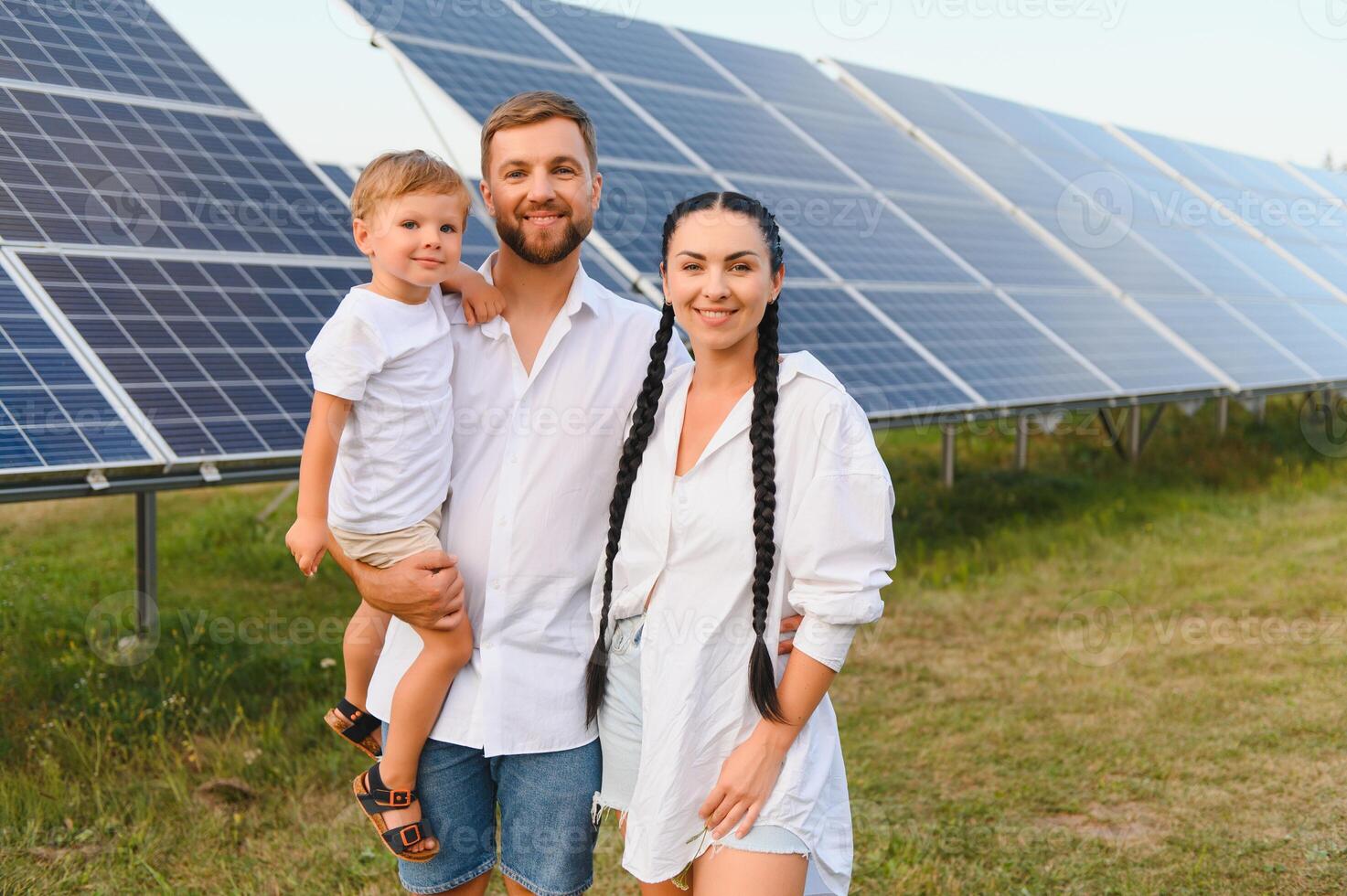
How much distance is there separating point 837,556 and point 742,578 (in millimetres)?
245

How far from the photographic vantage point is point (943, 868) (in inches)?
205

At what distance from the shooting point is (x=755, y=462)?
2.80 meters

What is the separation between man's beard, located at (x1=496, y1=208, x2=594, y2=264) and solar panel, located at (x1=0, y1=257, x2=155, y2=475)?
305cm

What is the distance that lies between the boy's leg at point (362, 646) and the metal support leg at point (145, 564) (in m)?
4.01

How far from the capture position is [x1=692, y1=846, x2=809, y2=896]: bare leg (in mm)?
2824

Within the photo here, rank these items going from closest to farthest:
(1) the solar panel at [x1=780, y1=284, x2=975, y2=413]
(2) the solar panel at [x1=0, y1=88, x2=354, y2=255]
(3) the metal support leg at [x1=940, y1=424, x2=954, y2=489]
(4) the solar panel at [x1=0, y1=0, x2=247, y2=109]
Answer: (2) the solar panel at [x1=0, y1=88, x2=354, y2=255], (4) the solar panel at [x1=0, y1=0, x2=247, y2=109], (1) the solar panel at [x1=780, y1=284, x2=975, y2=413], (3) the metal support leg at [x1=940, y1=424, x2=954, y2=489]

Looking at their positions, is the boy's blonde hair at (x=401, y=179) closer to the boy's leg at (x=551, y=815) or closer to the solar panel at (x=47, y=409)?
the boy's leg at (x=551, y=815)

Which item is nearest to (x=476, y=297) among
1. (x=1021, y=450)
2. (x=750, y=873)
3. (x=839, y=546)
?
(x=839, y=546)

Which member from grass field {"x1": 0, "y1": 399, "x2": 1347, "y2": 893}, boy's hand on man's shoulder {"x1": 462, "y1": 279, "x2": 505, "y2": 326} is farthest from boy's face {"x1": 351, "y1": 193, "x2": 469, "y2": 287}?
grass field {"x1": 0, "y1": 399, "x2": 1347, "y2": 893}

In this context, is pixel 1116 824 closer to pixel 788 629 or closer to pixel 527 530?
pixel 788 629

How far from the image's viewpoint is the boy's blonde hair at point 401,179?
299cm

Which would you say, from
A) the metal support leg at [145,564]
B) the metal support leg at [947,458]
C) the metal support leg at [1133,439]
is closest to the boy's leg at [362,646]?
the metal support leg at [145,564]

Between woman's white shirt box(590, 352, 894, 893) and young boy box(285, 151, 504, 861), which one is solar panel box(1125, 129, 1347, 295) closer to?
woman's white shirt box(590, 352, 894, 893)

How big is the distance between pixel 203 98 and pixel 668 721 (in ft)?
22.5
